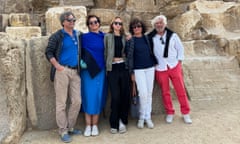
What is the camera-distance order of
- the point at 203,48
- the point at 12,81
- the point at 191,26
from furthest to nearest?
the point at 191,26 < the point at 203,48 < the point at 12,81

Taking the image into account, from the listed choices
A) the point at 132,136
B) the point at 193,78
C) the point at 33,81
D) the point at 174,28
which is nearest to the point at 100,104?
the point at 132,136

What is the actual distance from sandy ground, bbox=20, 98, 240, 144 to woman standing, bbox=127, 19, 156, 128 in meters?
0.21

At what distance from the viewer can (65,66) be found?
10.2 ft

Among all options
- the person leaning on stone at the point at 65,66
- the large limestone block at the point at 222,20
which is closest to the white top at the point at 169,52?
the person leaning on stone at the point at 65,66

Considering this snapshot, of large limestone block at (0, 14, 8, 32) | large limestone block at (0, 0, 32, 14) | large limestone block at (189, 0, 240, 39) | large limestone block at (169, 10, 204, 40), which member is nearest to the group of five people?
large limestone block at (169, 10, 204, 40)

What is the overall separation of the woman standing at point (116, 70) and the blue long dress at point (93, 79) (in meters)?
0.08

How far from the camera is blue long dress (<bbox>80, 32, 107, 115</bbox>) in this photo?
127 inches

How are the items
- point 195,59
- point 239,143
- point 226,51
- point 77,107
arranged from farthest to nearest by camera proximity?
1. point 226,51
2. point 195,59
3. point 77,107
4. point 239,143

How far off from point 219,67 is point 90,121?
3.21 metres

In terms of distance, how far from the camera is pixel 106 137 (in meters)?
3.23

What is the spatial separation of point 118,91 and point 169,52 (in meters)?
0.82

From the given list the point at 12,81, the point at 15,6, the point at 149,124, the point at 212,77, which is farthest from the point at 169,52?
the point at 15,6

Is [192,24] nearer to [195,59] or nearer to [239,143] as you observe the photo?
[195,59]

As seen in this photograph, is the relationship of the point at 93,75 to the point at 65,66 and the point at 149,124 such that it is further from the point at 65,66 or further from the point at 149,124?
the point at 149,124
